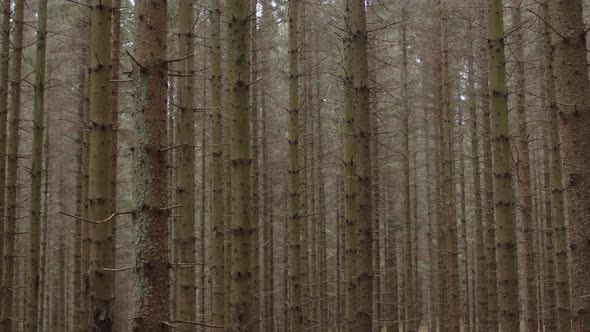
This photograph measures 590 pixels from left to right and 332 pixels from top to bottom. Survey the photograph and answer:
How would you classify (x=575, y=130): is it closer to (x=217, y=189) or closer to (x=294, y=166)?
(x=294, y=166)

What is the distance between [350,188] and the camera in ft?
27.5

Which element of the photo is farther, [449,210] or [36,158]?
[449,210]

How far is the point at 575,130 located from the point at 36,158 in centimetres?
764

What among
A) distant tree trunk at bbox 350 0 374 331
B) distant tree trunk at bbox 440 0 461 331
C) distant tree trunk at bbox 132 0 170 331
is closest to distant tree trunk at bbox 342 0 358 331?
distant tree trunk at bbox 350 0 374 331

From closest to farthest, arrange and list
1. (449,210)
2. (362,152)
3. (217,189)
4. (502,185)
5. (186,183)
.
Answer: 1. (502,185)
2. (362,152)
3. (186,183)
4. (217,189)
5. (449,210)

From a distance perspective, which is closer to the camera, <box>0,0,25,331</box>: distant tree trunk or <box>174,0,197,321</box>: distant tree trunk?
<box>174,0,197,321</box>: distant tree trunk

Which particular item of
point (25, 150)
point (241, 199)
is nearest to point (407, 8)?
point (241, 199)

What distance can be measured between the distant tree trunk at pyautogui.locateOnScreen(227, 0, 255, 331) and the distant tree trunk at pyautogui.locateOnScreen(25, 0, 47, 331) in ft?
11.8

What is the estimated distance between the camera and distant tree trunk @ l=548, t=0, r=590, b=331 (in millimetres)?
5527

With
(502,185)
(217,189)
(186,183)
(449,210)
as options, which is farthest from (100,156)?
(449,210)

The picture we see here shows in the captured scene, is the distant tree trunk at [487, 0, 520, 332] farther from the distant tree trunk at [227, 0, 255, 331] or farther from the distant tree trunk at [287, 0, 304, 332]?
the distant tree trunk at [287, 0, 304, 332]

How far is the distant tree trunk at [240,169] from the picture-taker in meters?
6.95

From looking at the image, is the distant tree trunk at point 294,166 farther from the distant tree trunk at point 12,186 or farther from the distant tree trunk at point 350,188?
the distant tree trunk at point 12,186

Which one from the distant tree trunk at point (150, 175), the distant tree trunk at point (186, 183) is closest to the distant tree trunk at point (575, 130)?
the distant tree trunk at point (150, 175)
